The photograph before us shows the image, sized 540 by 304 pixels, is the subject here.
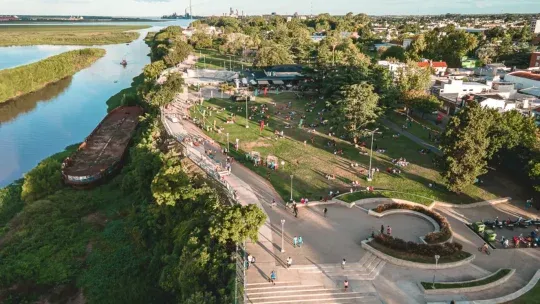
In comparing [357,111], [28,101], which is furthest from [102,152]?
[28,101]

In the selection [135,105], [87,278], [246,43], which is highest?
[246,43]

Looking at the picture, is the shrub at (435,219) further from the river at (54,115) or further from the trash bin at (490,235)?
the river at (54,115)

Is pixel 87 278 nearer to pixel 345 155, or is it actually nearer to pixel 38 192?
pixel 38 192

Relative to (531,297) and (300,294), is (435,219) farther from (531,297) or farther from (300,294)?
(300,294)

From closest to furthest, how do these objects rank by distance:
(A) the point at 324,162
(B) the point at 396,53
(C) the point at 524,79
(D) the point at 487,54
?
(A) the point at 324,162 → (C) the point at 524,79 → (D) the point at 487,54 → (B) the point at 396,53

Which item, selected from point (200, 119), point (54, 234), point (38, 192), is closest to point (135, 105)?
point (200, 119)

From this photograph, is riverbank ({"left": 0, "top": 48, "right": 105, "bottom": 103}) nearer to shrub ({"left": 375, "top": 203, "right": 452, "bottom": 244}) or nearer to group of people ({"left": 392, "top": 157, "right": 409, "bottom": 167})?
group of people ({"left": 392, "top": 157, "right": 409, "bottom": 167})

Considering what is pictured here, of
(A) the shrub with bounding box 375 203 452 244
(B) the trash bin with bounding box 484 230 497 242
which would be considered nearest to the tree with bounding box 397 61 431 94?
(A) the shrub with bounding box 375 203 452 244

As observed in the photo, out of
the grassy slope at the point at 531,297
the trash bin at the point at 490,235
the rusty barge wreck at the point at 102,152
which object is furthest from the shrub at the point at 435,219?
the rusty barge wreck at the point at 102,152
